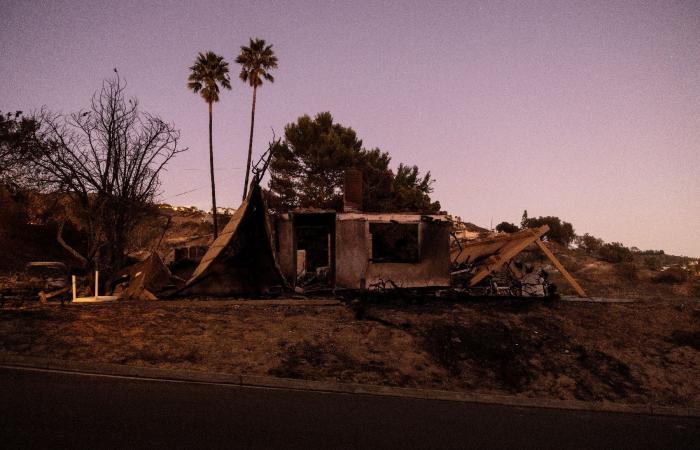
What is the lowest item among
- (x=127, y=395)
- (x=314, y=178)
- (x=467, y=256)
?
(x=127, y=395)

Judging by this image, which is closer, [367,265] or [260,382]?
[260,382]

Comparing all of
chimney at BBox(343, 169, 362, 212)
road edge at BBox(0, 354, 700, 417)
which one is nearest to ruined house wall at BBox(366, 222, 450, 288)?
chimney at BBox(343, 169, 362, 212)

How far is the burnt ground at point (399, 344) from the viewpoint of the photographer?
814 centimetres

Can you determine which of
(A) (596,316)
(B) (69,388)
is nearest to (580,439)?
(B) (69,388)

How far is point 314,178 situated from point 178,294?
2040 cm

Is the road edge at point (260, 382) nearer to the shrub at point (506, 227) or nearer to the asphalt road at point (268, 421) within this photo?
the asphalt road at point (268, 421)

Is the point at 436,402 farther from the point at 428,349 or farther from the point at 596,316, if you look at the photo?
the point at 596,316

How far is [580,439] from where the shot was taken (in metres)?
5.55

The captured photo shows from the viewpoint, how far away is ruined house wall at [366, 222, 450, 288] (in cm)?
1677

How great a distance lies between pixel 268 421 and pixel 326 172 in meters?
28.5

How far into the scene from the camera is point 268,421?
A: 5191 millimetres

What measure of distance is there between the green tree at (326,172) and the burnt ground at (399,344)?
60.3 ft

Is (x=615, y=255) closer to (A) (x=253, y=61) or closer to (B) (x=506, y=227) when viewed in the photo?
(B) (x=506, y=227)

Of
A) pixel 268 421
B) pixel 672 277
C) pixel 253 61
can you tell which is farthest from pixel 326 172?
pixel 268 421
